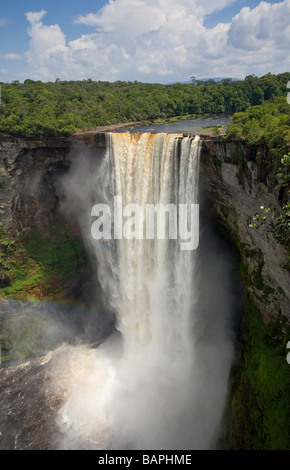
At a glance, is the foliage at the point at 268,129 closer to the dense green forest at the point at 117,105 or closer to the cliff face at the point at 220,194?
the cliff face at the point at 220,194

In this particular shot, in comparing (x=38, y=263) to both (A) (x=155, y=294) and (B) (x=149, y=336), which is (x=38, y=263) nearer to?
(A) (x=155, y=294)

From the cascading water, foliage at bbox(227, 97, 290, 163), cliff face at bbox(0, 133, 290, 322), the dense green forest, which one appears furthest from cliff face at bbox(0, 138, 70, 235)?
foliage at bbox(227, 97, 290, 163)

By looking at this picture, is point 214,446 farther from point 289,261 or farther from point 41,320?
point 41,320

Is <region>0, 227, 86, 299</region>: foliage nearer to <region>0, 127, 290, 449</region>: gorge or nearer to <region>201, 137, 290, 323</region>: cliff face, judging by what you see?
<region>0, 127, 290, 449</region>: gorge

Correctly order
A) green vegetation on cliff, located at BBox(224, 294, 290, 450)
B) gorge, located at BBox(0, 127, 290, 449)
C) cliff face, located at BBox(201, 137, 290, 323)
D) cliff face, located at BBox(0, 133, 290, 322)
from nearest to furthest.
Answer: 1. green vegetation on cliff, located at BBox(224, 294, 290, 450)
2. cliff face, located at BBox(201, 137, 290, 323)
3. cliff face, located at BBox(0, 133, 290, 322)
4. gorge, located at BBox(0, 127, 290, 449)

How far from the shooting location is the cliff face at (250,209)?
1419 centimetres

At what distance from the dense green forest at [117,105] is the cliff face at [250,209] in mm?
13170

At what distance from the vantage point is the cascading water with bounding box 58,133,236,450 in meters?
17.6

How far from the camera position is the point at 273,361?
14.1 metres

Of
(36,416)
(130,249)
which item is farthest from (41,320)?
(130,249)

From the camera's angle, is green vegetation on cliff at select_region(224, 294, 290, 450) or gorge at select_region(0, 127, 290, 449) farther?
gorge at select_region(0, 127, 290, 449)

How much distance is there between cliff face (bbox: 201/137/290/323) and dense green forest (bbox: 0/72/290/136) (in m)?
13.2

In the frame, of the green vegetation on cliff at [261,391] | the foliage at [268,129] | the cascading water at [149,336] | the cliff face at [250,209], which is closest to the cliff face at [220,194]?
the cliff face at [250,209]

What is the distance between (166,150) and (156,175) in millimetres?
1830
